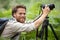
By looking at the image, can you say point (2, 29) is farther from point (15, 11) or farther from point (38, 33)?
point (38, 33)

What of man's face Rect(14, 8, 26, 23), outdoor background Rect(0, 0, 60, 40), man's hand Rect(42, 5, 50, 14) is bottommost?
outdoor background Rect(0, 0, 60, 40)

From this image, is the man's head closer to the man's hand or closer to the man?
the man

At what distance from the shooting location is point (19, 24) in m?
1.79

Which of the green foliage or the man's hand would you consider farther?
the green foliage

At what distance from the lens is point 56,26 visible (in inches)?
136

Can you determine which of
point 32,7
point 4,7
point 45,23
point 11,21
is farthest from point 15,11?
point 4,7

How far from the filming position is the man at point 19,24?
1.77m

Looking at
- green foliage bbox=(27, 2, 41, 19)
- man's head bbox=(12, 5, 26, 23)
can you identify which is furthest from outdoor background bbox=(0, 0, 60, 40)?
man's head bbox=(12, 5, 26, 23)

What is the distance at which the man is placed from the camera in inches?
69.7

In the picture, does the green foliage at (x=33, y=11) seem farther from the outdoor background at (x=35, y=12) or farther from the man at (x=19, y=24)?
the man at (x=19, y=24)

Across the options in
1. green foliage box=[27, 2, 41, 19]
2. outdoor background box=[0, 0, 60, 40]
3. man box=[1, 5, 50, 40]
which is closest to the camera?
man box=[1, 5, 50, 40]

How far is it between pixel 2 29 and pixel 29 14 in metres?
1.85

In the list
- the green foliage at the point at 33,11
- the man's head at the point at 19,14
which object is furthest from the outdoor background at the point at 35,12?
the man's head at the point at 19,14

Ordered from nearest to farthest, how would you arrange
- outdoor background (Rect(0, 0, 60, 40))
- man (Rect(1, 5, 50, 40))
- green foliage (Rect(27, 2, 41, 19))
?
man (Rect(1, 5, 50, 40))
outdoor background (Rect(0, 0, 60, 40))
green foliage (Rect(27, 2, 41, 19))
